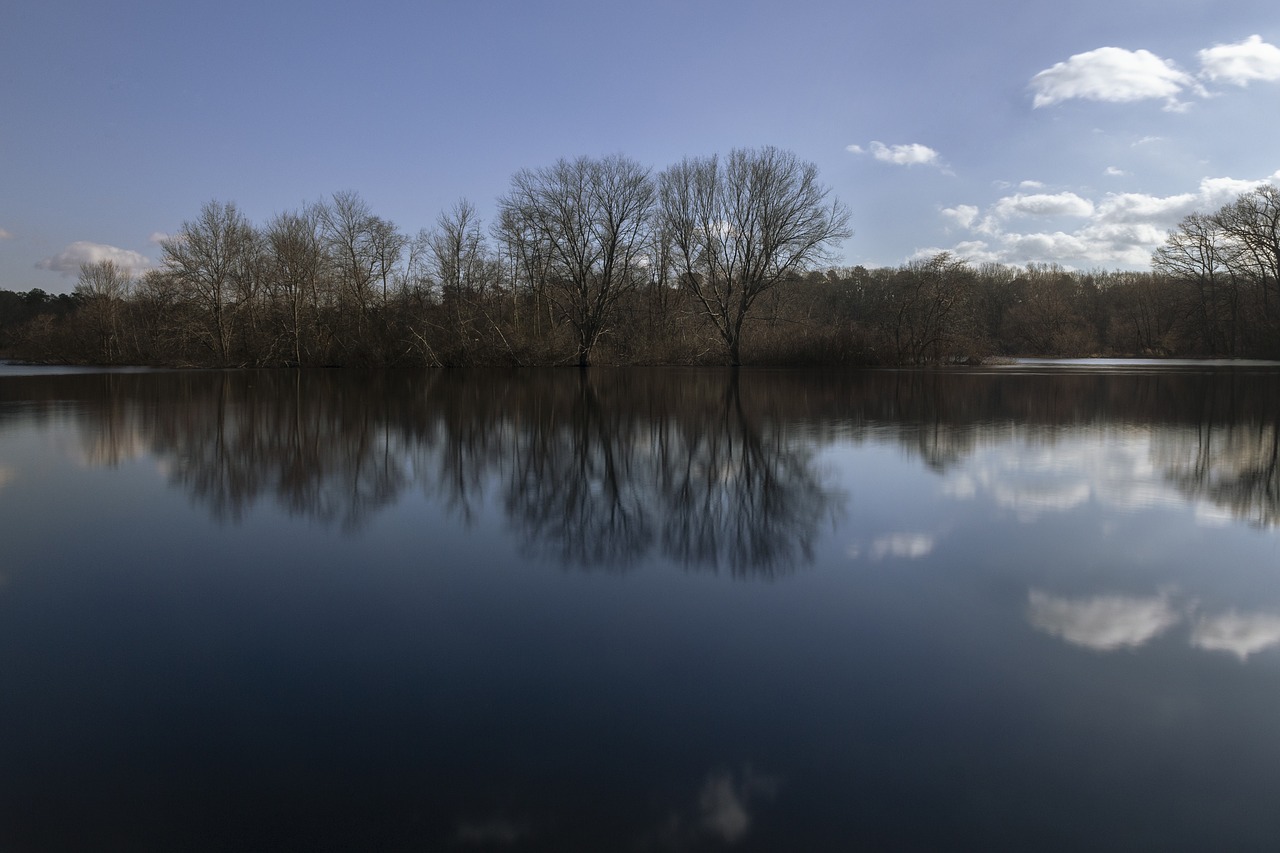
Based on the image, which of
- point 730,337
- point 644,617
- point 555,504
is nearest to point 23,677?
point 644,617

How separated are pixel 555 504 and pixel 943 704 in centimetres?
434

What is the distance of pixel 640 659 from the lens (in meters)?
3.50

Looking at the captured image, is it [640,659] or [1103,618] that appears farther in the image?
[1103,618]

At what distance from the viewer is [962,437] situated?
11.5 metres

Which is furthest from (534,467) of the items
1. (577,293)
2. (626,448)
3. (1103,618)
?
(577,293)

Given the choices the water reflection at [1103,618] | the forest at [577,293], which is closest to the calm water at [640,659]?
the water reflection at [1103,618]

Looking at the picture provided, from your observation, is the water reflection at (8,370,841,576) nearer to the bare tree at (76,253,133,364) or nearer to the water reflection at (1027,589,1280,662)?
the water reflection at (1027,589,1280,662)

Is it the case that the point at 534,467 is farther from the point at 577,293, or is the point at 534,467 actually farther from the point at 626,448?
the point at 577,293

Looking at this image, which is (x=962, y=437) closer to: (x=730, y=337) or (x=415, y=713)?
(x=415, y=713)

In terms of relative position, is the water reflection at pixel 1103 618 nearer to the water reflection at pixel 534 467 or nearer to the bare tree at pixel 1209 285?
the water reflection at pixel 534 467

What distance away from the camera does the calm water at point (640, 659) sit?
2387 mm

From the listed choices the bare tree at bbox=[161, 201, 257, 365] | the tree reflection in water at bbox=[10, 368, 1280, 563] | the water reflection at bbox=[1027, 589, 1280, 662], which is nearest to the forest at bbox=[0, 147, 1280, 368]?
the bare tree at bbox=[161, 201, 257, 365]

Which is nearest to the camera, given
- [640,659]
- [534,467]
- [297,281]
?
[640,659]

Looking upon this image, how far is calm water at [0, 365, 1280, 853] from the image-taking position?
2387mm
